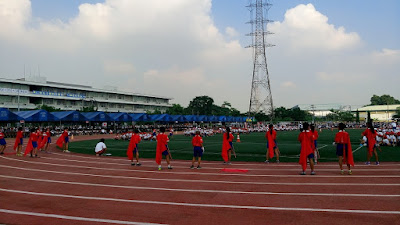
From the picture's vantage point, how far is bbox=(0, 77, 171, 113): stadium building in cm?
6369

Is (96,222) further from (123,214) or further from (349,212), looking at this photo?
(349,212)

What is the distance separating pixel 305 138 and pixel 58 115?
118 feet

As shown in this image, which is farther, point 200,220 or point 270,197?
point 270,197

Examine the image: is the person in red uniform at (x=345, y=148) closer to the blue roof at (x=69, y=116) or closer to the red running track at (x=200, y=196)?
the red running track at (x=200, y=196)

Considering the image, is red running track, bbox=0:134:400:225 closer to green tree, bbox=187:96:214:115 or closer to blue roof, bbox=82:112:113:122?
blue roof, bbox=82:112:113:122

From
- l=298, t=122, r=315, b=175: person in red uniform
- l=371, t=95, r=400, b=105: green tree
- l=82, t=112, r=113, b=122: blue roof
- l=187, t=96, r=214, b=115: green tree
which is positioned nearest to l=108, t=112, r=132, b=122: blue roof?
l=82, t=112, r=113, b=122: blue roof

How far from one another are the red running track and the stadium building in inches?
2201

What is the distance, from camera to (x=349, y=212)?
21.0 feet

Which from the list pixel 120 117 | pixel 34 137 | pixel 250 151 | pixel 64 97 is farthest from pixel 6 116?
pixel 64 97

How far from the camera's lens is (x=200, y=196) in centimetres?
812

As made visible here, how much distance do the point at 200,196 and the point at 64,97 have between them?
242 ft

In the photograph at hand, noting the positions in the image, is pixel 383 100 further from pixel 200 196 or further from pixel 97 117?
pixel 200 196

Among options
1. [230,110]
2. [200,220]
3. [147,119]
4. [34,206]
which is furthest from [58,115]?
[230,110]

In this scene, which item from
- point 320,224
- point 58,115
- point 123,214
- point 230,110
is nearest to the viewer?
point 320,224
